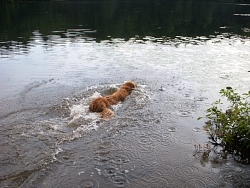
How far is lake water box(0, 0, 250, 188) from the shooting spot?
6.10 m

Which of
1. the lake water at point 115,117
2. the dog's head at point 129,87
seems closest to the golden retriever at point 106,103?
the dog's head at point 129,87

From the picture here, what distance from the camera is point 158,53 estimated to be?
64.5 feet

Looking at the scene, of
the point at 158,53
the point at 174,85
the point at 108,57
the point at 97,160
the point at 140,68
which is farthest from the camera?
the point at 158,53

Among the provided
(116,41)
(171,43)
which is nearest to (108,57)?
(116,41)

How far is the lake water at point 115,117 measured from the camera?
240 inches

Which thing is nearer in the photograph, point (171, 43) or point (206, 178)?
point (206, 178)

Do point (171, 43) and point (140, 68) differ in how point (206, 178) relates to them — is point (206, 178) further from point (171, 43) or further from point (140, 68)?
point (171, 43)

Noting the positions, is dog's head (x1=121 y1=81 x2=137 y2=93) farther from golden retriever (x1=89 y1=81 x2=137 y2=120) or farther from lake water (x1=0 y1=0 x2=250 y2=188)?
lake water (x1=0 y1=0 x2=250 y2=188)

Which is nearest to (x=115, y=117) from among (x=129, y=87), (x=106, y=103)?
(x=106, y=103)

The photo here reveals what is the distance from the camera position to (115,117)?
28.8 ft

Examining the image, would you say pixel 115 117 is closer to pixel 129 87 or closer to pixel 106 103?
pixel 106 103

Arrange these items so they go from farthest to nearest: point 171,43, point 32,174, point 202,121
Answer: point 171,43
point 202,121
point 32,174

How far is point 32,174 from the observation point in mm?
5910

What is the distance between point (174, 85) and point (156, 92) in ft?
5.06
